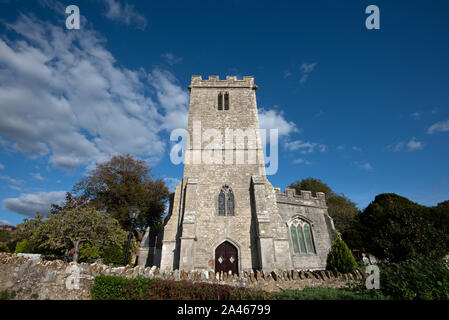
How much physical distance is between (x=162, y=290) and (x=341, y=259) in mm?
11136

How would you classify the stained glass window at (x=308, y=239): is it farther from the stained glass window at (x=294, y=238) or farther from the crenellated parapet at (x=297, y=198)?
the crenellated parapet at (x=297, y=198)

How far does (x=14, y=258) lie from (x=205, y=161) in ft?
35.3

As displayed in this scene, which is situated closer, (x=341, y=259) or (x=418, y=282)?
(x=418, y=282)

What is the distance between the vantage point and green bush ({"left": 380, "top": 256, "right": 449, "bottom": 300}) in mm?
5039

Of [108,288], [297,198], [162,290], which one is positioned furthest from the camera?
[297,198]

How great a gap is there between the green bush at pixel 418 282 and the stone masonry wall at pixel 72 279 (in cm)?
208

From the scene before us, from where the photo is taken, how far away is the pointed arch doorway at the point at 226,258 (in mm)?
12219

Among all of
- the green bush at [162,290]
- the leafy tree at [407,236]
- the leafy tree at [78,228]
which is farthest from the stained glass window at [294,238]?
the leafy tree at [78,228]

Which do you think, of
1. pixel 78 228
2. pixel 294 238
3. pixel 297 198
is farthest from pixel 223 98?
pixel 78 228

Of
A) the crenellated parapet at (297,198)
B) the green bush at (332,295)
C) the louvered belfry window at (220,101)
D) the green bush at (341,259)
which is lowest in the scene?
the green bush at (332,295)

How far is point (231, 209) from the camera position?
1376cm

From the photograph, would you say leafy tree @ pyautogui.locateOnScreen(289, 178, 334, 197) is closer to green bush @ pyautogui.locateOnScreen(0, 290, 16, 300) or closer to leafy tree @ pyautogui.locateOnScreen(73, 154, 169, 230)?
leafy tree @ pyautogui.locateOnScreen(73, 154, 169, 230)

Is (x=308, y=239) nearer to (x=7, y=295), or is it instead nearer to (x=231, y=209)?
(x=231, y=209)
